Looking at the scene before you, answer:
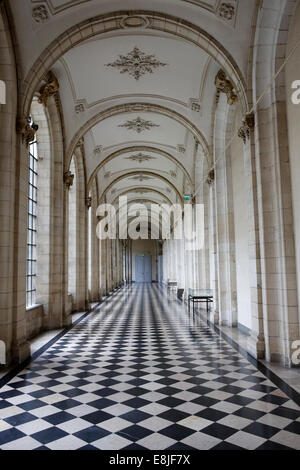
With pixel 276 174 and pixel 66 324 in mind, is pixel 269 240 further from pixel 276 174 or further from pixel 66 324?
pixel 66 324

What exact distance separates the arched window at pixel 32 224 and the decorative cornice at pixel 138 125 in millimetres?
5165

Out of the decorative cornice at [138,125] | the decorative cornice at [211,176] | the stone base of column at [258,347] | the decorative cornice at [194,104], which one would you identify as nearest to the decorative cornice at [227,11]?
the decorative cornice at [194,104]

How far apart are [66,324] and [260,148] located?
7.70 metres

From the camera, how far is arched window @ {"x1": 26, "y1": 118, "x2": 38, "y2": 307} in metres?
10.3

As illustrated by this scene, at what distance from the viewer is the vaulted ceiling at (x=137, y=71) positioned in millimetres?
7336

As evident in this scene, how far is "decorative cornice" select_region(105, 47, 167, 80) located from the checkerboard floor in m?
7.66

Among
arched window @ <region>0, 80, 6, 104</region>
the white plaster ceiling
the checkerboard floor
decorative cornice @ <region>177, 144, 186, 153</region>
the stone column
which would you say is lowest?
the checkerboard floor

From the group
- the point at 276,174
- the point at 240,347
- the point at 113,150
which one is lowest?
the point at 240,347

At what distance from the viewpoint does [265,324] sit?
6.77 m

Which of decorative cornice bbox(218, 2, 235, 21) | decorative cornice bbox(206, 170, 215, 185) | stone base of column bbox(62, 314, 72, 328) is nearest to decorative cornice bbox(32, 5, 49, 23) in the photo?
decorative cornice bbox(218, 2, 235, 21)

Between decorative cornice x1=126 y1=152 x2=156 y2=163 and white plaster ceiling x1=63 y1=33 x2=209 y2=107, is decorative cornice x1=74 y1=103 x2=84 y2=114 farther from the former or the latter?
decorative cornice x1=126 y1=152 x2=156 y2=163

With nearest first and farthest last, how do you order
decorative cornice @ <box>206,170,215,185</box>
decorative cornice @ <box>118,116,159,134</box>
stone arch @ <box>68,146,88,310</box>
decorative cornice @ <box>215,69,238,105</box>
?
decorative cornice @ <box>215,69,238,105</box>
decorative cornice @ <box>206,170,215,185</box>
decorative cornice @ <box>118,116,159,134</box>
stone arch @ <box>68,146,88,310</box>

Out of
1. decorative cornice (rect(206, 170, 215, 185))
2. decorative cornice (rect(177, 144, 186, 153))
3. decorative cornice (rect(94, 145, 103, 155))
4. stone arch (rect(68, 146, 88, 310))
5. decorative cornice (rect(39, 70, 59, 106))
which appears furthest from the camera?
decorative cornice (rect(177, 144, 186, 153))
